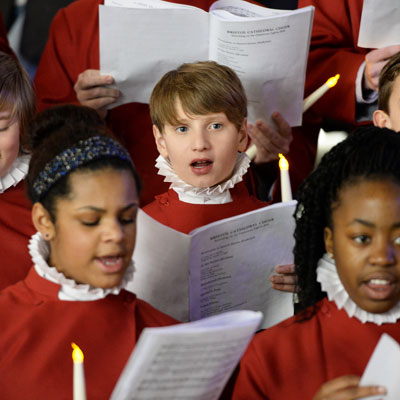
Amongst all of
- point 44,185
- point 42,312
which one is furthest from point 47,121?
point 42,312

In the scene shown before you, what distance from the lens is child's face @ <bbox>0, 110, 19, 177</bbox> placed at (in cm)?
236

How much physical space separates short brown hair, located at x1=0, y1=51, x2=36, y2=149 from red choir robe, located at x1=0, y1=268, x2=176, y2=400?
636mm

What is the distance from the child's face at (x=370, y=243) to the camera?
173 cm

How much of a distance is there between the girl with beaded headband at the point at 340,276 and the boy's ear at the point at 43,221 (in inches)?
20.5

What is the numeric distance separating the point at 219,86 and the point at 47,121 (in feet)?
2.12

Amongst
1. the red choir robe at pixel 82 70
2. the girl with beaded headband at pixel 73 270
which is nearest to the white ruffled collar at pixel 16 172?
the girl with beaded headband at pixel 73 270

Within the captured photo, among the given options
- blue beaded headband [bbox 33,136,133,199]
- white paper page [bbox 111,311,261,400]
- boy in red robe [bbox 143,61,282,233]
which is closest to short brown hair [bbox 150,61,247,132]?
boy in red robe [bbox 143,61,282,233]

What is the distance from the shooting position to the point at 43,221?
183 centimetres

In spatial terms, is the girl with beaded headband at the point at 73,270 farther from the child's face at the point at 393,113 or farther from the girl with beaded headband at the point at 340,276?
the child's face at the point at 393,113

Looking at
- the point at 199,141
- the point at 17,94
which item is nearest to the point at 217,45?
the point at 199,141

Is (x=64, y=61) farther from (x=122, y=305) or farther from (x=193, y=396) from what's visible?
(x=193, y=396)

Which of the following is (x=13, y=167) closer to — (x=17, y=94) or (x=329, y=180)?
(x=17, y=94)

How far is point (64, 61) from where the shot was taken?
10.4 feet

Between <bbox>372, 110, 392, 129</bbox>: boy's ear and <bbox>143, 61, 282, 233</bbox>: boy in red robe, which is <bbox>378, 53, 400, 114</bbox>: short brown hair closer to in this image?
<bbox>372, 110, 392, 129</bbox>: boy's ear
